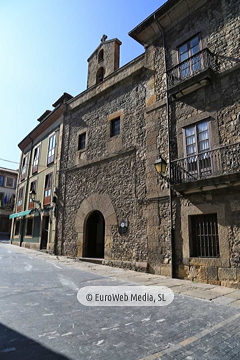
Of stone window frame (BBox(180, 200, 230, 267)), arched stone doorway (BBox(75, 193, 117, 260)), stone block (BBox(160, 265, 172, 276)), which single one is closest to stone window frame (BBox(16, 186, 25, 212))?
arched stone doorway (BBox(75, 193, 117, 260))

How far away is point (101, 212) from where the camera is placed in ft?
34.6

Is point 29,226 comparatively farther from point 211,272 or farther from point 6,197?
point 6,197

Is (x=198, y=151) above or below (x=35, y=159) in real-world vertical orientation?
below

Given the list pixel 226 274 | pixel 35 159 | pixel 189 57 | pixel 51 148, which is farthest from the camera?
pixel 35 159

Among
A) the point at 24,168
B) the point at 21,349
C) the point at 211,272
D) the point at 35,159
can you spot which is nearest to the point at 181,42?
the point at 211,272

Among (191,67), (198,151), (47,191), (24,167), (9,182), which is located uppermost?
(9,182)

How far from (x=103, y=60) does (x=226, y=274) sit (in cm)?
1207

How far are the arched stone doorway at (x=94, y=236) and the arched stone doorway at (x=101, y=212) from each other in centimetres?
24

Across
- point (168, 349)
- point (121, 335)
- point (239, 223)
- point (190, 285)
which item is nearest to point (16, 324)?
point (121, 335)

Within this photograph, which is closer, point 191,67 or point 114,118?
point 191,67

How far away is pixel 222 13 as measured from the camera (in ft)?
25.8

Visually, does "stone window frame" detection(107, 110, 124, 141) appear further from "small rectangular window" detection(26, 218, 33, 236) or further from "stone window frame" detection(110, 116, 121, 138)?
"small rectangular window" detection(26, 218, 33, 236)

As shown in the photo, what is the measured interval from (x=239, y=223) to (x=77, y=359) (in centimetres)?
527

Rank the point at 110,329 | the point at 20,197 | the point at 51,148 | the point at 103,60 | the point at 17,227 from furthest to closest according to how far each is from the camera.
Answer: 1. the point at 20,197
2. the point at 17,227
3. the point at 51,148
4. the point at 103,60
5. the point at 110,329
